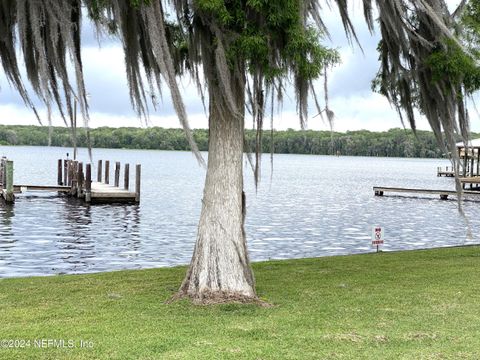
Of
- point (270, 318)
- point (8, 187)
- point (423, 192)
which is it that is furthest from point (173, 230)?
point (423, 192)

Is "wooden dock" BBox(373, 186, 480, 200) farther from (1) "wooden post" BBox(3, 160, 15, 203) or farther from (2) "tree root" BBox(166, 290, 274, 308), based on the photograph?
(2) "tree root" BBox(166, 290, 274, 308)

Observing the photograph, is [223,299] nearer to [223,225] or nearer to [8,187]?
[223,225]

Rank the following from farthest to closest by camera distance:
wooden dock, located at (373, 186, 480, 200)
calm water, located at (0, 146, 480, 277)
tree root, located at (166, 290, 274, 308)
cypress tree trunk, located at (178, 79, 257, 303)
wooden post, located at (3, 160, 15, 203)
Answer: wooden dock, located at (373, 186, 480, 200), wooden post, located at (3, 160, 15, 203), calm water, located at (0, 146, 480, 277), cypress tree trunk, located at (178, 79, 257, 303), tree root, located at (166, 290, 274, 308)

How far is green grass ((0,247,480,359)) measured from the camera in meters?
5.99

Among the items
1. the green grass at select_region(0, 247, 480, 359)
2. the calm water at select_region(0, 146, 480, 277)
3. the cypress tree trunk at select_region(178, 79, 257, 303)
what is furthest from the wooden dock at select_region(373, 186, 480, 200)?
the cypress tree trunk at select_region(178, 79, 257, 303)

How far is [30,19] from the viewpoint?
6281 millimetres

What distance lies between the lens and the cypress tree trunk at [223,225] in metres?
8.06

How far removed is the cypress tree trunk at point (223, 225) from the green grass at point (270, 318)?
0.34 meters

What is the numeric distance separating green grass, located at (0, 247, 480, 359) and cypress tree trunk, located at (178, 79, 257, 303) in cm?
34

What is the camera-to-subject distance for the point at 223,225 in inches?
320

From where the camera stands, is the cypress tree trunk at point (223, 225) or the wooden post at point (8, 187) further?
the wooden post at point (8, 187)

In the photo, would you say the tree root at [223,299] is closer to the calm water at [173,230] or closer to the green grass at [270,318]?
the green grass at [270,318]

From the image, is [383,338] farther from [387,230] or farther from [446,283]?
[387,230]

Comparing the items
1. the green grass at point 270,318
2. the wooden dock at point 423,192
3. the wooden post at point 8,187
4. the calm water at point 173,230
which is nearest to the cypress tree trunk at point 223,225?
the green grass at point 270,318
